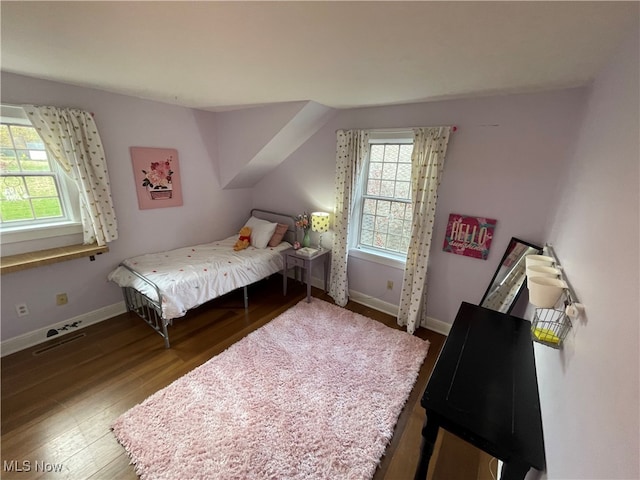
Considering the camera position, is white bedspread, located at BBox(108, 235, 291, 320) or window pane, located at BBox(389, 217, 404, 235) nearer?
white bedspread, located at BBox(108, 235, 291, 320)

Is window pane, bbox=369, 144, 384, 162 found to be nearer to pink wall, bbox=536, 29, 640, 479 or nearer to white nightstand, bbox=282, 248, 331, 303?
white nightstand, bbox=282, 248, 331, 303

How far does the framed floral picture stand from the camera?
2.84 meters

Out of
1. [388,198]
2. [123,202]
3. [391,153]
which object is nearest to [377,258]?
[388,198]

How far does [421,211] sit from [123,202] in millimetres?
3154

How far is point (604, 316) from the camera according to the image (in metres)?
0.76

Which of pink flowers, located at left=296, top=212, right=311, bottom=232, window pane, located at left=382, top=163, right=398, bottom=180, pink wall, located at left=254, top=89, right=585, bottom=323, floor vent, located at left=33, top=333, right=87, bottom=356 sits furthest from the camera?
pink flowers, located at left=296, top=212, right=311, bottom=232

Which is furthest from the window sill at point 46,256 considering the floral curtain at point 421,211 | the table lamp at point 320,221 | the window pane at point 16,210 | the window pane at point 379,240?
the floral curtain at point 421,211

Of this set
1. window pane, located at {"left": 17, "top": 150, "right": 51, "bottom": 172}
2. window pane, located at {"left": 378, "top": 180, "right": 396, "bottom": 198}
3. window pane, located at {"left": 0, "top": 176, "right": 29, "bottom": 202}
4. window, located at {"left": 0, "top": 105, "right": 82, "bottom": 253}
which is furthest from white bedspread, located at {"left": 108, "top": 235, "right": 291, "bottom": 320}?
window pane, located at {"left": 378, "top": 180, "right": 396, "bottom": 198}

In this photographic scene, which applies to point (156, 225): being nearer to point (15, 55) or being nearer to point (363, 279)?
point (15, 55)

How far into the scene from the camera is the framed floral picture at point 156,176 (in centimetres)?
284

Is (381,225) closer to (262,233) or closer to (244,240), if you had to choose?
(262,233)

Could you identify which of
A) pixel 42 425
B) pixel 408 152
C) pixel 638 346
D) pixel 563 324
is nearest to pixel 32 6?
pixel 638 346

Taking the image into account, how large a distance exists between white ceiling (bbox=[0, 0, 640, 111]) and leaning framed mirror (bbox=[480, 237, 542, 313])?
1205 mm

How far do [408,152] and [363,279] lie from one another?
158 centimetres
